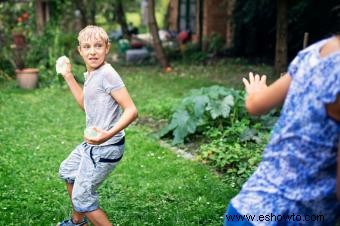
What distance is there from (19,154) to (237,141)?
2491mm

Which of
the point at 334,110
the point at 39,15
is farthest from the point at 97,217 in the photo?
the point at 39,15

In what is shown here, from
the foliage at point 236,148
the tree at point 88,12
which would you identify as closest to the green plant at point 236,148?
the foliage at point 236,148

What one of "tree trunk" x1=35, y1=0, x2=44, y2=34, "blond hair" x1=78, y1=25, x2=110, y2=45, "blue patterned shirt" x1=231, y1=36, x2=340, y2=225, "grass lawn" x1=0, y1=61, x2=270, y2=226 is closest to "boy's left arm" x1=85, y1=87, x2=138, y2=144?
"blond hair" x1=78, y1=25, x2=110, y2=45

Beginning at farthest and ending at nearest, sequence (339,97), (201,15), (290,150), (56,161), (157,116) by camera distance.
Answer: (201,15) < (157,116) < (56,161) < (290,150) < (339,97)

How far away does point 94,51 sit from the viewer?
10.3 ft

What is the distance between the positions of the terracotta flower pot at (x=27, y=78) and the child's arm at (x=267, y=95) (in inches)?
370

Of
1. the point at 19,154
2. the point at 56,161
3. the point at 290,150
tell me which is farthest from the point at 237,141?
the point at 290,150

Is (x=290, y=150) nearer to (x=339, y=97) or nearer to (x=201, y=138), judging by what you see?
(x=339, y=97)

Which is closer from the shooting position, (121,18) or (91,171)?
(91,171)

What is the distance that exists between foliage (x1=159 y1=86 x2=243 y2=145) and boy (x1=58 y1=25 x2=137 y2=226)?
327 centimetres

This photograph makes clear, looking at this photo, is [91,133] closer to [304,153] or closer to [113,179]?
[304,153]

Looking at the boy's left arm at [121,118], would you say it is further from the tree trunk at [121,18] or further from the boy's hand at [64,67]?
the tree trunk at [121,18]

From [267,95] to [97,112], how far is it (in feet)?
4.86

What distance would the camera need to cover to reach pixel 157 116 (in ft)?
26.4
